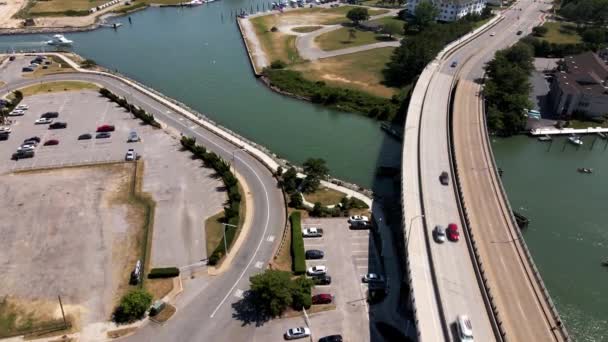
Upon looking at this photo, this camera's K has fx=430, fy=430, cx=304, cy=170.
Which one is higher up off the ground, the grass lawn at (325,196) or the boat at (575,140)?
the boat at (575,140)

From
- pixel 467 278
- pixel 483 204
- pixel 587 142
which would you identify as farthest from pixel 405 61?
pixel 467 278

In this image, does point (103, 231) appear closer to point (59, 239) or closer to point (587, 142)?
point (59, 239)

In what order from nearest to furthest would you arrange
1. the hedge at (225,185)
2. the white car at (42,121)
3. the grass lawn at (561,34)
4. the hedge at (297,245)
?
the hedge at (297,245) < the hedge at (225,185) < the white car at (42,121) < the grass lawn at (561,34)

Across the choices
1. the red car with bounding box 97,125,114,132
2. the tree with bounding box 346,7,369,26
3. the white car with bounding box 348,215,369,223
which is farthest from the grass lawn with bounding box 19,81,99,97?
the tree with bounding box 346,7,369,26

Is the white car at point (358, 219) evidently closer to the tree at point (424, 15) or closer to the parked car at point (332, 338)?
the parked car at point (332, 338)

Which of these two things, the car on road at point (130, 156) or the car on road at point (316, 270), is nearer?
the car on road at point (316, 270)

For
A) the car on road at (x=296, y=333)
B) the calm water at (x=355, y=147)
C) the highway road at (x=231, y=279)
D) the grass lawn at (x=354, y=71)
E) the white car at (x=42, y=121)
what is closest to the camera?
the car on road at (x=296, y=333)

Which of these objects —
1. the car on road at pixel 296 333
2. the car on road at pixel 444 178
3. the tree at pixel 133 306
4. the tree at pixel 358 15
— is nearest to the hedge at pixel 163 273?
the tree at pixel 133 306
